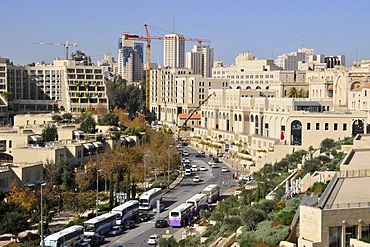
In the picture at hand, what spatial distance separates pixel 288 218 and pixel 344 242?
2.95 m

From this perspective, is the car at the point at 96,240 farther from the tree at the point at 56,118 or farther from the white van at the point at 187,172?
the tree at the point at 56,118

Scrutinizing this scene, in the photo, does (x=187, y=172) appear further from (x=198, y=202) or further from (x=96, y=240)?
(x=96, y=240)

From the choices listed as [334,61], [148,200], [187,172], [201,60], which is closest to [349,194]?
[148,200]

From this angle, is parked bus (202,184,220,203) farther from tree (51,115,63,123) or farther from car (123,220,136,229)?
tree (51,115,63,123)

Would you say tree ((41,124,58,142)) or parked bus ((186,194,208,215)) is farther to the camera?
tree ((41,124,58,142))

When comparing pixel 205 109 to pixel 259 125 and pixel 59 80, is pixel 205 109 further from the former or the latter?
pixel 59 80

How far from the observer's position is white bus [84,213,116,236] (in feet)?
94.9

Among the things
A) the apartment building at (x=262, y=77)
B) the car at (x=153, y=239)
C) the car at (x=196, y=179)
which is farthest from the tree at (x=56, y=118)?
the car at (x=153, y=239)

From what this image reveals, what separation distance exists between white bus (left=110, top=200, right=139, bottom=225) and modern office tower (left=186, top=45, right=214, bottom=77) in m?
120

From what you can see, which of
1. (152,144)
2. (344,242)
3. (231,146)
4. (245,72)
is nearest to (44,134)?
(152,144)

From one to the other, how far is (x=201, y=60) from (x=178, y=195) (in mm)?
117245

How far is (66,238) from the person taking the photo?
25.9 meters


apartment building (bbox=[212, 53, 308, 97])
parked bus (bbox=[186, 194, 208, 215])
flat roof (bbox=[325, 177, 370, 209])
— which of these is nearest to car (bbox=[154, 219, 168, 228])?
parked bus (bbox=[186, 194, 208, 215])

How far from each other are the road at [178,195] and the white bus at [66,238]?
5.44 feet
